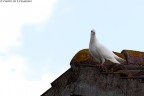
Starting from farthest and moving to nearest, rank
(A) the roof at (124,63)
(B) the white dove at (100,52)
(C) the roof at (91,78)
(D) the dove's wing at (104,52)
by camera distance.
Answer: (D) the dove's wing at (104,52)
(B) the white dove at (100,52)
(A) the roof at (124,63)
(C) the roof at (91,78)

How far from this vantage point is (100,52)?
350 inches

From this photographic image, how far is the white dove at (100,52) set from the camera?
8.35 metres

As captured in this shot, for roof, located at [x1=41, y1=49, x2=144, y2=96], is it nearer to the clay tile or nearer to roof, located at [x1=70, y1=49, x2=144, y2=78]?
roof, located at [x1=70, y1=49, x2=144, y2=78]

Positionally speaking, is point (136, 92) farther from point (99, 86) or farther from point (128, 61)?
point (128, 61)

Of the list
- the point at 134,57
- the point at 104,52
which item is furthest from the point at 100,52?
the point at 134,57

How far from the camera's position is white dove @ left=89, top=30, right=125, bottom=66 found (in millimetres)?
8352

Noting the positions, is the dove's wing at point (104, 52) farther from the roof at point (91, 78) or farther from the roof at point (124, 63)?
the roof at point (91, 78)

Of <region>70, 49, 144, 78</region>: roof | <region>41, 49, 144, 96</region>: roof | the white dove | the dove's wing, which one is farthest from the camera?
the dove's wing

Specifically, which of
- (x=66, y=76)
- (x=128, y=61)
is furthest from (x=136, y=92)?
(x=128, y=61)

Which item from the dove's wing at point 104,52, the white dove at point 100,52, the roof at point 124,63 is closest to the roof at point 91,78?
the roof at point 124,63

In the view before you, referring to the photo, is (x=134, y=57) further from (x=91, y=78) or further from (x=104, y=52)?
(x=91, y=78)

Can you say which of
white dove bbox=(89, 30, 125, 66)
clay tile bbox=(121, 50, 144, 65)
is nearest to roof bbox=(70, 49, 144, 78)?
clay tile bbox=(121, 50, 144, 65)

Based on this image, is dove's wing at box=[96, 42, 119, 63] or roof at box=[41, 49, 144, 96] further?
dove's wing at box=[96, 42, 119, 63]

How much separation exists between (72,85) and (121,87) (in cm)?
83
